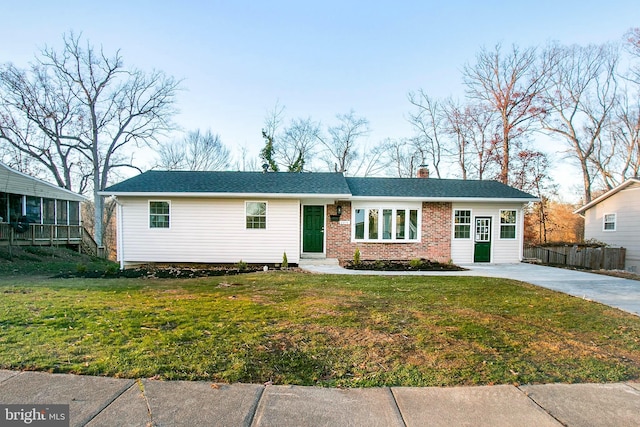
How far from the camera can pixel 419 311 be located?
5.09 m

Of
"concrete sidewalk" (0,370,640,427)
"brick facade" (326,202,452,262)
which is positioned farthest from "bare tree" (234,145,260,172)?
"concrete sidewalk" (0,370,640,427)

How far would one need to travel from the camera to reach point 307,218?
12.8m

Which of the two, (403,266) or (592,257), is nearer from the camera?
(403,266)

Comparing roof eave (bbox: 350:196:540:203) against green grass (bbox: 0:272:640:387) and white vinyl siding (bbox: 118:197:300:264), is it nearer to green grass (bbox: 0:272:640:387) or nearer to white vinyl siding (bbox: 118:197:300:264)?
white vinyl siding (bbox: 118:197:300:264)

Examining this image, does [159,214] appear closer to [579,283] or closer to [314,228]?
[314,228]

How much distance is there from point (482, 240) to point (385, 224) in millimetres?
4009

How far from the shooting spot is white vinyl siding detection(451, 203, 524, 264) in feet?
43.0

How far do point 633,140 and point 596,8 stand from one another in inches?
545

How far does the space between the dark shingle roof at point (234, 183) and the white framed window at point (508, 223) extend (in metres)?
6.53

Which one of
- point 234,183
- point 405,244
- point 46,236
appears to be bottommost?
point 46,236

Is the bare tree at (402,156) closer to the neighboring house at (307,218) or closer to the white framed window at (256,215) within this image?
the neighboring house at (307,218)

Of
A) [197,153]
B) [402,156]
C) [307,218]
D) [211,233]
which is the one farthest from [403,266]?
[197,153]

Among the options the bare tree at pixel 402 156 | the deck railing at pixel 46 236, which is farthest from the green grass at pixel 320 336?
the bare tree at pixel 402 156

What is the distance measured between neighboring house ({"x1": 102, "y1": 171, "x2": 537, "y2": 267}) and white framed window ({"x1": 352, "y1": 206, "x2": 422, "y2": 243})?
0.13 feet
